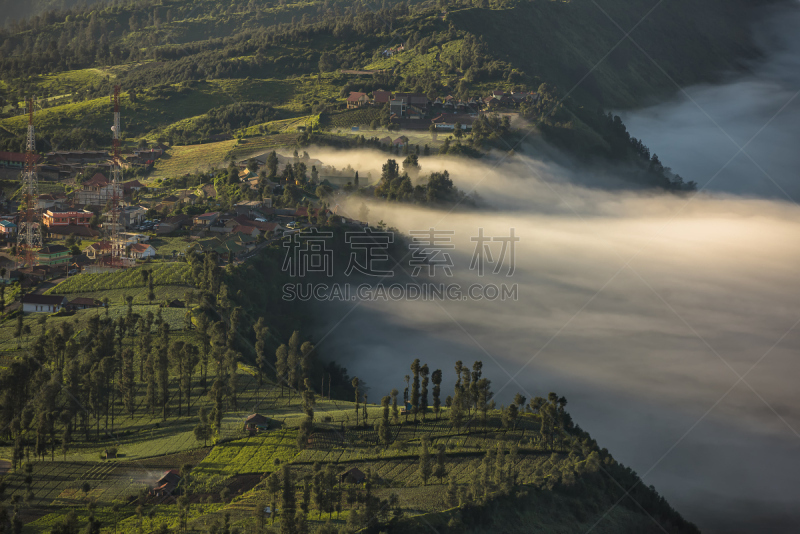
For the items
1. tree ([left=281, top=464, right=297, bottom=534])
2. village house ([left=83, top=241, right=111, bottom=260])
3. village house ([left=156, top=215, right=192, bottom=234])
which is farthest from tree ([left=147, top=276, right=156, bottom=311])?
tree ([left=281, top=464, right=297, bottom=534])

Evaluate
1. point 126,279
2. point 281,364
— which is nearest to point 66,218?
point 126,279

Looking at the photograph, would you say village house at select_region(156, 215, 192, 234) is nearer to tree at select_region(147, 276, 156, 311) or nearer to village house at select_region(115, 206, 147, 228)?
village house at select_region(115, 206, 147, 228)

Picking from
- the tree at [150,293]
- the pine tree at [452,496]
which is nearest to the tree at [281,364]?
the tree at [150,293]

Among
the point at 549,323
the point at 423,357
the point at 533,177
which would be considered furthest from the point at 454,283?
the point at 533,177

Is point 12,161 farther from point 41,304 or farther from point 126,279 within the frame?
point 41,304

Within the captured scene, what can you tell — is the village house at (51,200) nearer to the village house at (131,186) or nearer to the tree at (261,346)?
the village house at (131,186)

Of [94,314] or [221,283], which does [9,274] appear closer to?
[94,314]

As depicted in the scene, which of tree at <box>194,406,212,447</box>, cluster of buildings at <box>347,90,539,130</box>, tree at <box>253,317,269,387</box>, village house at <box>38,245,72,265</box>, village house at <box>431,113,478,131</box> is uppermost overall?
cluster of buildings at <box>347,90,539,130</box>
